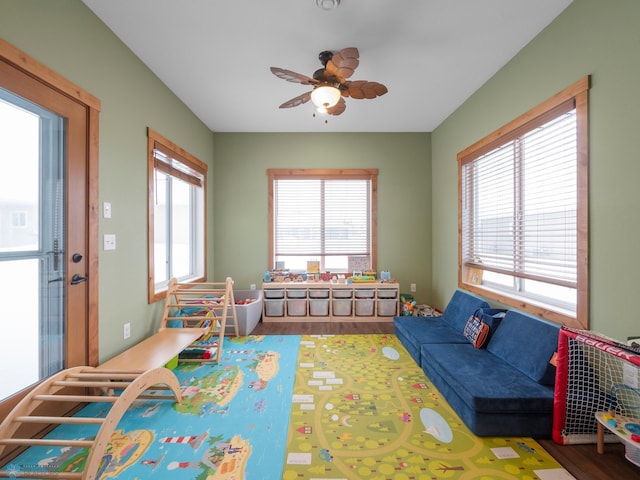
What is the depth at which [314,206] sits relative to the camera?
15.0 ft

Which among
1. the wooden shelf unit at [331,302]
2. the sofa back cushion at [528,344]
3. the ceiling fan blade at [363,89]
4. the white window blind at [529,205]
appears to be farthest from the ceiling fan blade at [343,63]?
the wooden shelf unit at [331,302]

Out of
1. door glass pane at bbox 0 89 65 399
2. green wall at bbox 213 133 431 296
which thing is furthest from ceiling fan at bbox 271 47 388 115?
green wall at bbox 213 133 431 296

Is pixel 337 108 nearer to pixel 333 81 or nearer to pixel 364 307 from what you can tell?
pixel 333 81

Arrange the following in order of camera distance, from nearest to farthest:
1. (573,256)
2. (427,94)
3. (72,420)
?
1. (72,420)
2. (573,256)
3. (427,94)

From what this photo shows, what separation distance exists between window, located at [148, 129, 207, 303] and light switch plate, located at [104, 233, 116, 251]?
0.46 metres

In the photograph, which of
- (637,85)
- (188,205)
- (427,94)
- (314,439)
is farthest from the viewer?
(188,205)

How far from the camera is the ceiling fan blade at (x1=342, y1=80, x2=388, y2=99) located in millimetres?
2338

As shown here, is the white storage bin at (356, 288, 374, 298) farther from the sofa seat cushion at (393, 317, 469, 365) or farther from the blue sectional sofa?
the blue sectional sofa

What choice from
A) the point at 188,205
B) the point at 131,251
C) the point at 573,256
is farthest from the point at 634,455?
the point at 188,205

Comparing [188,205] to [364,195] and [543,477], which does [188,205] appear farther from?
[543,477]

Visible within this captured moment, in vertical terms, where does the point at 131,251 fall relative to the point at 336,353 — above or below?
above

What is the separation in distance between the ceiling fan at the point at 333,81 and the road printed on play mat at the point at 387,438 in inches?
95.4

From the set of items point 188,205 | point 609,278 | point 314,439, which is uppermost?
point 188,205

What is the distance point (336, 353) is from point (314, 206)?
239 cm
